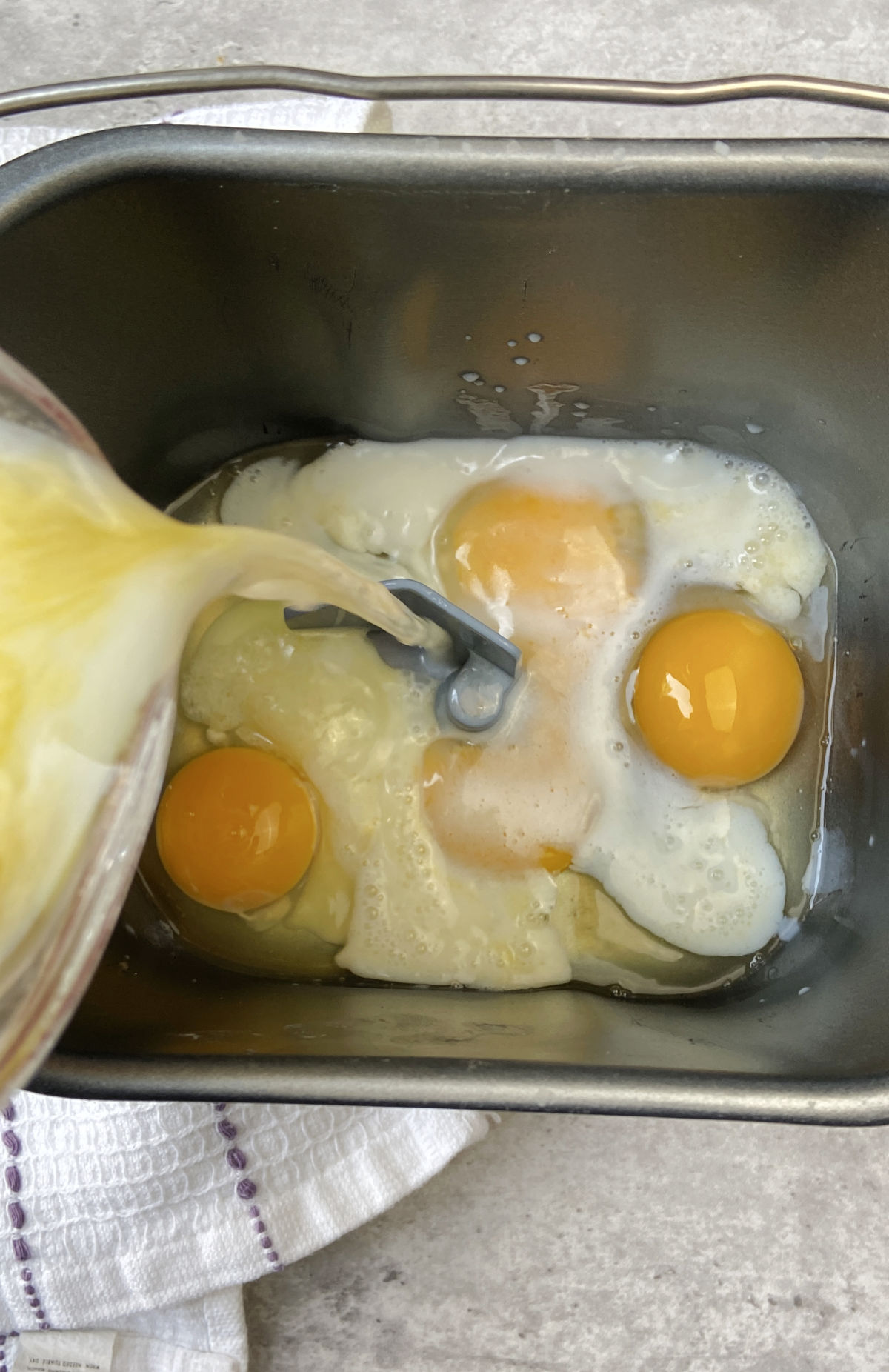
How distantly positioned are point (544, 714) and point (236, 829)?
30 cm

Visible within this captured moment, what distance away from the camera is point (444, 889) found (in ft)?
3.01

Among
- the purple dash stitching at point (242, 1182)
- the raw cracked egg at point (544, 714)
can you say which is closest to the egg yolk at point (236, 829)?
the raw cracked egg at point (544, 714)

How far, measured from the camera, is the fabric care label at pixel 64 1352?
91 centimetres

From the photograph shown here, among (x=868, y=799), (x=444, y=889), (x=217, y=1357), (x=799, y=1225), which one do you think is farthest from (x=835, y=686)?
(x=217, y=1357)

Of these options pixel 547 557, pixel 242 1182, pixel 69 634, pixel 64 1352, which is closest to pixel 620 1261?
pixel 242 1182

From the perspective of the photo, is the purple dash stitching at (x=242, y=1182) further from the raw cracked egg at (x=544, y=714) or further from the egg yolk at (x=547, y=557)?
the egg yolk at (x=547, y=557)

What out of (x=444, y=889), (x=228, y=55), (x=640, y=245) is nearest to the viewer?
(x=640, y=245)

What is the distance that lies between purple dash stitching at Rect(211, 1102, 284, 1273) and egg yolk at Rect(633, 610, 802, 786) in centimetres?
51

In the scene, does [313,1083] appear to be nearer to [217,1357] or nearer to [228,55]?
[217,1357]

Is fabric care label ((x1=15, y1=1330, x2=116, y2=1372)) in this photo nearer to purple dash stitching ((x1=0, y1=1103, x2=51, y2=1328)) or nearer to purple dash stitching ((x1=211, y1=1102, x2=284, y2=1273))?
purple dash stitching ((x1=0, y1=1103, x2=51, y2=1328))

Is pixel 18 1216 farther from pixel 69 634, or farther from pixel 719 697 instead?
pixel 719 697

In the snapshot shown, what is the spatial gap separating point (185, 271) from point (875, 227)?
1.64ft

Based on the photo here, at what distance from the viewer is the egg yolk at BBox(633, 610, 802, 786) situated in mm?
890

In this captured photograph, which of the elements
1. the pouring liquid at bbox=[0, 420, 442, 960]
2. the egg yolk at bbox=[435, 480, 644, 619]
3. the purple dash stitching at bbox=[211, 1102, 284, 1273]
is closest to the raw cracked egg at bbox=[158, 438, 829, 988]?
the egg yolk at bbox=[435, 480, 644, 619]
